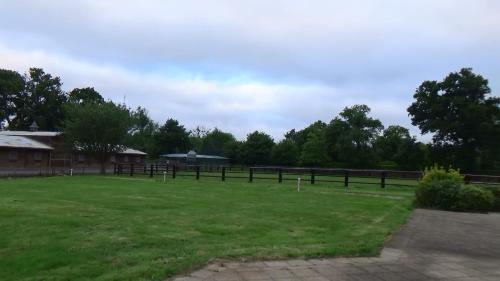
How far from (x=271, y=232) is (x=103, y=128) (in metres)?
37.8

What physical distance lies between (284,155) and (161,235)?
69382 millimetres

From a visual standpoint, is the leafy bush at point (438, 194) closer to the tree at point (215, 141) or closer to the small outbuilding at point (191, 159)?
the small outbuilding at point (191, 159)

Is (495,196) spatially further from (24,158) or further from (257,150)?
(257,150)

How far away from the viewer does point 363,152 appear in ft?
244

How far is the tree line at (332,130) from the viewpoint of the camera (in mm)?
45719

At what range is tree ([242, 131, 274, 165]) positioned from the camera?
78812 mm

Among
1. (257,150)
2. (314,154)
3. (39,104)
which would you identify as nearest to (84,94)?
(39,104)

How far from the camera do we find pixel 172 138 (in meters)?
88.9

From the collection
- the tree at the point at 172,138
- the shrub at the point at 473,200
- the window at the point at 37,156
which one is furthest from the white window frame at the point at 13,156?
the tree at the point at 172,138

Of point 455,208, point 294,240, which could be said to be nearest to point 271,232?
point 294,240

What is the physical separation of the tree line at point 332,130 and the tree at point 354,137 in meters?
0.14

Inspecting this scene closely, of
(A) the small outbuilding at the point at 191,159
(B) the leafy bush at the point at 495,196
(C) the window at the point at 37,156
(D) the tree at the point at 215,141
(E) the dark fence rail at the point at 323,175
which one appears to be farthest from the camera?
(D) the tree at the point at 215,141

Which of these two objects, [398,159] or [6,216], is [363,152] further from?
[6,216]

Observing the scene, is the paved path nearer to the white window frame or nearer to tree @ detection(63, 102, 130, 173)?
tree @ detection(63, 102, 130, 173)
